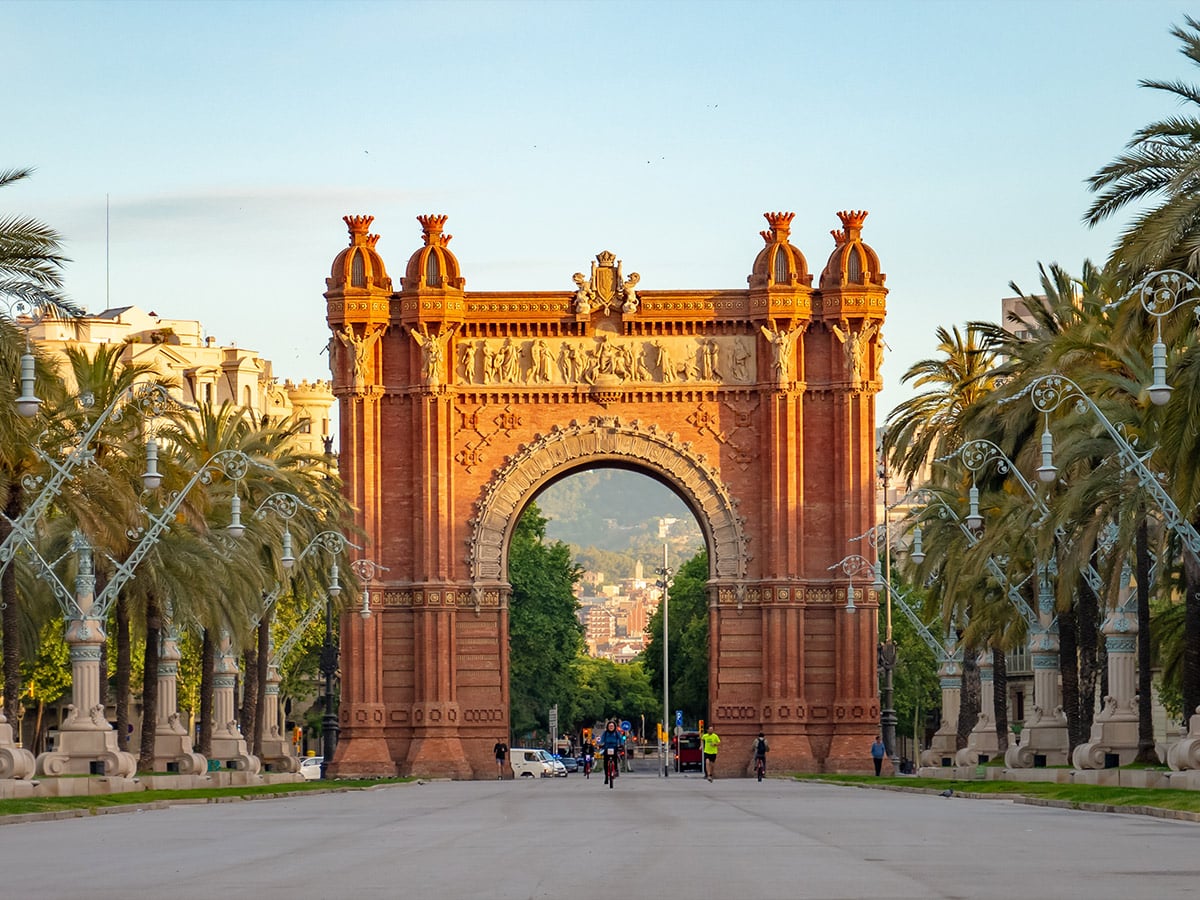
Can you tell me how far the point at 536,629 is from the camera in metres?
104

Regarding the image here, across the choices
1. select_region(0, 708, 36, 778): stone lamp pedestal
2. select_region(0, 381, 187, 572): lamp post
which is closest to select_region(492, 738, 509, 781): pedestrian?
select_region(0, 381, 187, 572): lamp post

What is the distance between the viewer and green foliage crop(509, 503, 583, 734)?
104m

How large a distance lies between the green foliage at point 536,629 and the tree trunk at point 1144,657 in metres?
58.3

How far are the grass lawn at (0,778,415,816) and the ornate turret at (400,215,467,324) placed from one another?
600 inches

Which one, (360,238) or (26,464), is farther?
(360,238)

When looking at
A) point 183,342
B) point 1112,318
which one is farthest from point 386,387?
point 183,342

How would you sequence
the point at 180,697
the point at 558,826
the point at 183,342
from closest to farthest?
the point at 558,826
the point at 180,697
the point at 183,342

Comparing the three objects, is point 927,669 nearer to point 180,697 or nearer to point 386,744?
point 180,697

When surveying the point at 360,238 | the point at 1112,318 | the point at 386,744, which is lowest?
the point at 386,744

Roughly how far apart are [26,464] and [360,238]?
26.4 metres

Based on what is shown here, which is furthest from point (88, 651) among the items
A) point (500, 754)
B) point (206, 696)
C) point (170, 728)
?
point (500, 754)

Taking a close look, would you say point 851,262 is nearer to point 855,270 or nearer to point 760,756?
point 855,270

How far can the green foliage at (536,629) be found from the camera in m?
104

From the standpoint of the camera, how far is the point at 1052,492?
4722 centimetres
